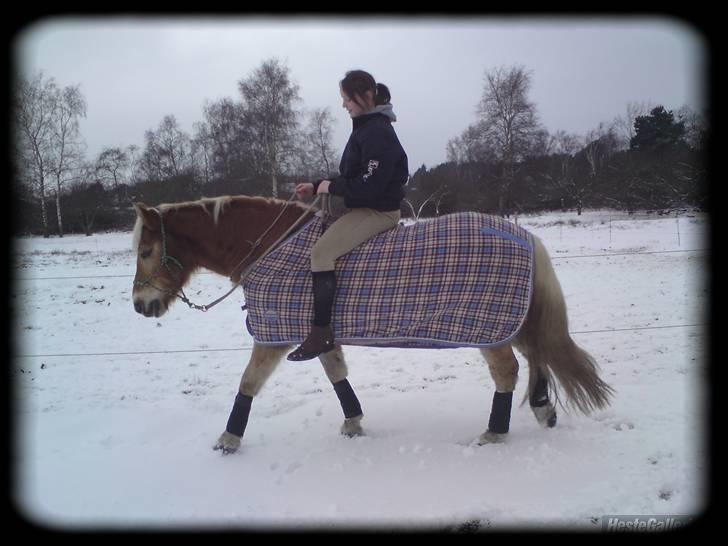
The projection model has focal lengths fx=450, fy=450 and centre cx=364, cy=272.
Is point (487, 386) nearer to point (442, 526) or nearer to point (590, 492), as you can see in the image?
point (590, 492)

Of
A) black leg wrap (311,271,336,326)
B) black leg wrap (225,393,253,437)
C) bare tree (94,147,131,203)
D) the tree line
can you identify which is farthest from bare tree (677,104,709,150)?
bare tree (94,147,131,203)

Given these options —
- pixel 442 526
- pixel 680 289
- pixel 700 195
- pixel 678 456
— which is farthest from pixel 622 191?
pixel 442 526

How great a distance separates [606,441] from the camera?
3229 mm

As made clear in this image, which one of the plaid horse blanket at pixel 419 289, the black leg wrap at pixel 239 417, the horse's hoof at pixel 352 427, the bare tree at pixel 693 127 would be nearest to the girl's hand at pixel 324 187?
the plaid horse blanket at pixel 419 289

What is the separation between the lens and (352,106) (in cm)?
328

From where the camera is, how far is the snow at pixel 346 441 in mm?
2648

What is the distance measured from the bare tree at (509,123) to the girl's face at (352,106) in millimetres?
22816

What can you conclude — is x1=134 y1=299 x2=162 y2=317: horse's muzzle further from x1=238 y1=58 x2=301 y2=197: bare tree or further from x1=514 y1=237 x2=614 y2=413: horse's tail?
x1=238 y1=58 x2=301 y2=197: bare tree

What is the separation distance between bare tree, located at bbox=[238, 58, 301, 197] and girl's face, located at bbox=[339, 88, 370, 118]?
16.8 metres

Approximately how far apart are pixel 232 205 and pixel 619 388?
151 inches

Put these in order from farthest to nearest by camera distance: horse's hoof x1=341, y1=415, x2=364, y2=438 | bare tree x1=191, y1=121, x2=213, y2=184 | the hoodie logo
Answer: bare tree x1=191, y1=121, x2=213, y2=184 < horse's hoof x1=341, y1=415, x2=364, y2=438 < the hoodie logo

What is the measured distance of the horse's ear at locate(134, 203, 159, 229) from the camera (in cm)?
337

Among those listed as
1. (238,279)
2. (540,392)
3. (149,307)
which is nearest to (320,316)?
(238,279)

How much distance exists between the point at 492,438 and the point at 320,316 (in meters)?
1.58
